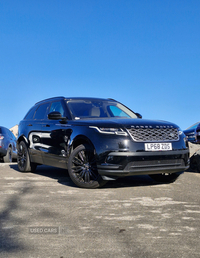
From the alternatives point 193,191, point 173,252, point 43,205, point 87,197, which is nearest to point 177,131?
point 193,191

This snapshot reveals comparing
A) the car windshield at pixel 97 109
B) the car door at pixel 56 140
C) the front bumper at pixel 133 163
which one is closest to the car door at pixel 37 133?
the car door at pixel 56 140

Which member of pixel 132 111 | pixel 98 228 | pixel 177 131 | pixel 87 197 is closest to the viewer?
pixel 98 228

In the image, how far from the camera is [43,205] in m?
4.17

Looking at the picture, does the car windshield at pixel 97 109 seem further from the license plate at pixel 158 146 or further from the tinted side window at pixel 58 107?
the license plate at pixel 158 146

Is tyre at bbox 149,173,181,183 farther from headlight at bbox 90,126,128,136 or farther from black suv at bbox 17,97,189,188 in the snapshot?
headlight at bbox 90,126,128,136

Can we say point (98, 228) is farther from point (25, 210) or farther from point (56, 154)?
point (56, 154)

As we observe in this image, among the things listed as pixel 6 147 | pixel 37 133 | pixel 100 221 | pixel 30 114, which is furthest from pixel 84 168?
pixel 6 147

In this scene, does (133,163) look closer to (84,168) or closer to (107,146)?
(107,146)

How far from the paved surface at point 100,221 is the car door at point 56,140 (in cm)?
63

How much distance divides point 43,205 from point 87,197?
2.33 feet

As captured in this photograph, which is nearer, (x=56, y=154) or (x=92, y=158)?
(x=92, y=158)

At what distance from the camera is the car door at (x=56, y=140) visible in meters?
5.84

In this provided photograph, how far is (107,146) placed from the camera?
4945mm

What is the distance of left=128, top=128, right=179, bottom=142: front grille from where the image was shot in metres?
5.03
